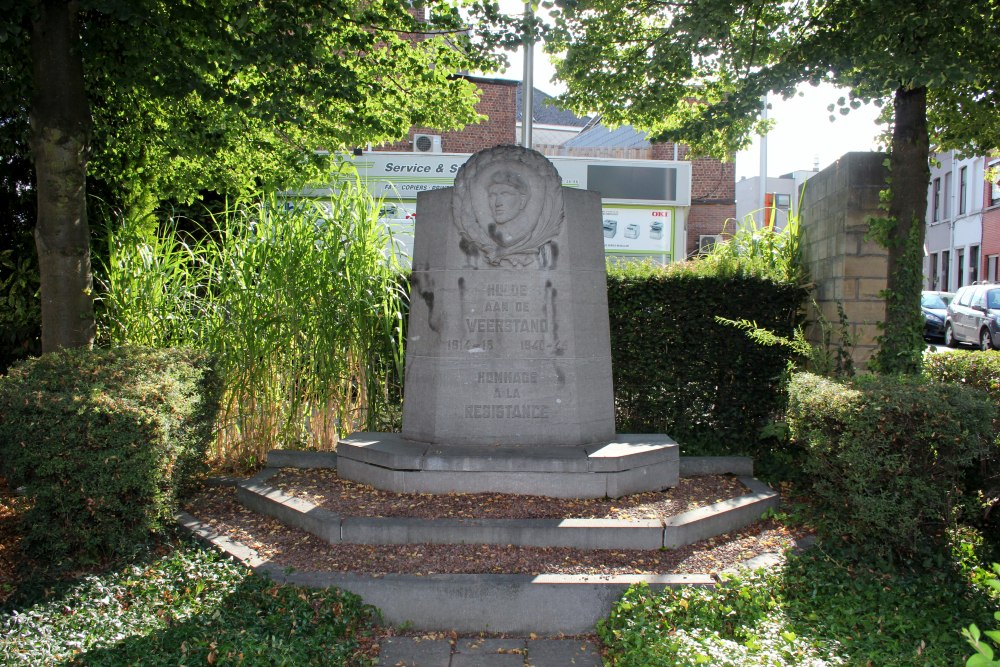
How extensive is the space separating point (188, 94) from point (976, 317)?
20197mm

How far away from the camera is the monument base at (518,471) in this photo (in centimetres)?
496

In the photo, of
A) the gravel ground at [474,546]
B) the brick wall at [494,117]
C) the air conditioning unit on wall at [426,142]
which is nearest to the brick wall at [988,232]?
the brick wall at [494,117]

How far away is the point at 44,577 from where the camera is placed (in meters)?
4.05

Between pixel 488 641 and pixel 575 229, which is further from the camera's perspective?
pixel 575 229

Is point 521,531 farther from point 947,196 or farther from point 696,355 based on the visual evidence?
point 947,196

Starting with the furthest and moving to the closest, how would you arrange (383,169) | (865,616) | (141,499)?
(383,169), (141,499), (865,616)

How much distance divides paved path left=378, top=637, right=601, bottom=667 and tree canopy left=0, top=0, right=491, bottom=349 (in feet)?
11.6

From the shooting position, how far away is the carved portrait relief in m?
5.40

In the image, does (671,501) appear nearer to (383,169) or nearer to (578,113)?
(578,113)

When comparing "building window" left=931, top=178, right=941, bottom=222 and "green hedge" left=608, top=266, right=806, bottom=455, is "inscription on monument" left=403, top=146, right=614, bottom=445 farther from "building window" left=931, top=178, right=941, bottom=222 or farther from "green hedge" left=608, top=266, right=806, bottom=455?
"building window" left=931, top=178, right=941, bottom=222

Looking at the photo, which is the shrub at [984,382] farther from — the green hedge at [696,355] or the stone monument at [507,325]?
the stone monument at [507,325]

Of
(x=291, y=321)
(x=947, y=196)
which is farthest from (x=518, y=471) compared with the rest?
(x=947, y=196)

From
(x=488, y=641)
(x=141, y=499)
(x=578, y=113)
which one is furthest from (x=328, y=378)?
(x=578, y=113)

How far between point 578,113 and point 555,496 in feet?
14.8
